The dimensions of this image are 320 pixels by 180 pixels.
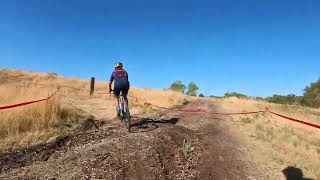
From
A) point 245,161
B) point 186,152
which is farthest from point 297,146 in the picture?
point 186,152

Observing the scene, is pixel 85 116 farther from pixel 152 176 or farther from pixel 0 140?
pixel 152 176

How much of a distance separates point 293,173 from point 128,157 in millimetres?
4100

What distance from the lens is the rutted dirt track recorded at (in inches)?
344

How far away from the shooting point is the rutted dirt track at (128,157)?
344 inches

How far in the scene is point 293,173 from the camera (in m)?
10.6

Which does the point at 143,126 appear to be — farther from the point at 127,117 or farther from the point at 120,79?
the point at 120,79

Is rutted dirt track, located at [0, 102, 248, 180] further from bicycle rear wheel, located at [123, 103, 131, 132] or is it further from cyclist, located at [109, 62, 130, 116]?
cyclist, located at [109, 62, 130, 116]

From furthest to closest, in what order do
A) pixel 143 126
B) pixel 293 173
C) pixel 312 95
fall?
pixel 312 95, pixel 143 126, pixel 293 173

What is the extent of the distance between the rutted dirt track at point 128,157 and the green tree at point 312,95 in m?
50.7

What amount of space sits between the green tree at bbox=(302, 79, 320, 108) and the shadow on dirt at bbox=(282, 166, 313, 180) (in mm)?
51339

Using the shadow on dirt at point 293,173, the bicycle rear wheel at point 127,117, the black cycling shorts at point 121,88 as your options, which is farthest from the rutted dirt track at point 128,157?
the black cycling shorts at point 121,88

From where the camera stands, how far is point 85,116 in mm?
16078

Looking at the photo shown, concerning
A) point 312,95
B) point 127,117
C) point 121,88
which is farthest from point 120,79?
point 312,95

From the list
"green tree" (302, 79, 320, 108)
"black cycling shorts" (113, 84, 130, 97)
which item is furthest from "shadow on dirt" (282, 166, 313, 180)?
"green tree" (302, 79, 320, 108)
